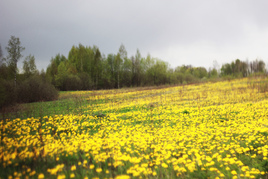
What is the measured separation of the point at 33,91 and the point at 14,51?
10613 mm

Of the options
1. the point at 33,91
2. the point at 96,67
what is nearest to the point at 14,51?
the point at 33,91

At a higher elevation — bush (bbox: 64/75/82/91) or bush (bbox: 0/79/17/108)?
bush (bbox: 64/75/82/91)

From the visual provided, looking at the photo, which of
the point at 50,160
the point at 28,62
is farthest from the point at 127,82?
the point at 50,160

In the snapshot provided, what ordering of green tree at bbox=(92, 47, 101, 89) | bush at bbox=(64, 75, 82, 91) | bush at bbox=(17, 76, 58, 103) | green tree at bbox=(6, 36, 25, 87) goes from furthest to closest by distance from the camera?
green tree at bbox=(92, 47, 101, 89) → bush at bbox=(64, 75, 82, 91) → green tree at bbox=(6, 36, 25, 87) → bush at bbox=(17, 76, 58, 103)

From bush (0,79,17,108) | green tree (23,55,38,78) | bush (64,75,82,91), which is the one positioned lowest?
bush (0,79,17,108)

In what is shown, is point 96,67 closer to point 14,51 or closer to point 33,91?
point 14,51

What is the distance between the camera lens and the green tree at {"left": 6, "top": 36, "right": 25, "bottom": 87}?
2673cm

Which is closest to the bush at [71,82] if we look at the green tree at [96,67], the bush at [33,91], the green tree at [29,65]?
the green tree at [29,65]

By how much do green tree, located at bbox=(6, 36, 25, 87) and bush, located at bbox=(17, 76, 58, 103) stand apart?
7309 millimetres

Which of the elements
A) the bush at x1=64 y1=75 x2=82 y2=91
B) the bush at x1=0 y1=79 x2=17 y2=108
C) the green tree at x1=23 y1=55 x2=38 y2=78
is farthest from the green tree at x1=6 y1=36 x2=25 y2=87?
the bush at x1=64 y1=75 x2=82 y2=91

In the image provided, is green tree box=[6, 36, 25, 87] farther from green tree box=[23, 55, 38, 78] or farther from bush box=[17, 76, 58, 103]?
green tree box=[23, 55, 38, 78]

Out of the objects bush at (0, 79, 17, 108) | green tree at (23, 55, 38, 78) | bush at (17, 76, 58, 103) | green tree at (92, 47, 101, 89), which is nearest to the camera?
bush at (0, 79, 17, 108)

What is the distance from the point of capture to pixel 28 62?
37.4 metres

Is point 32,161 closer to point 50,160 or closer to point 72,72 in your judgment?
point 50,160
